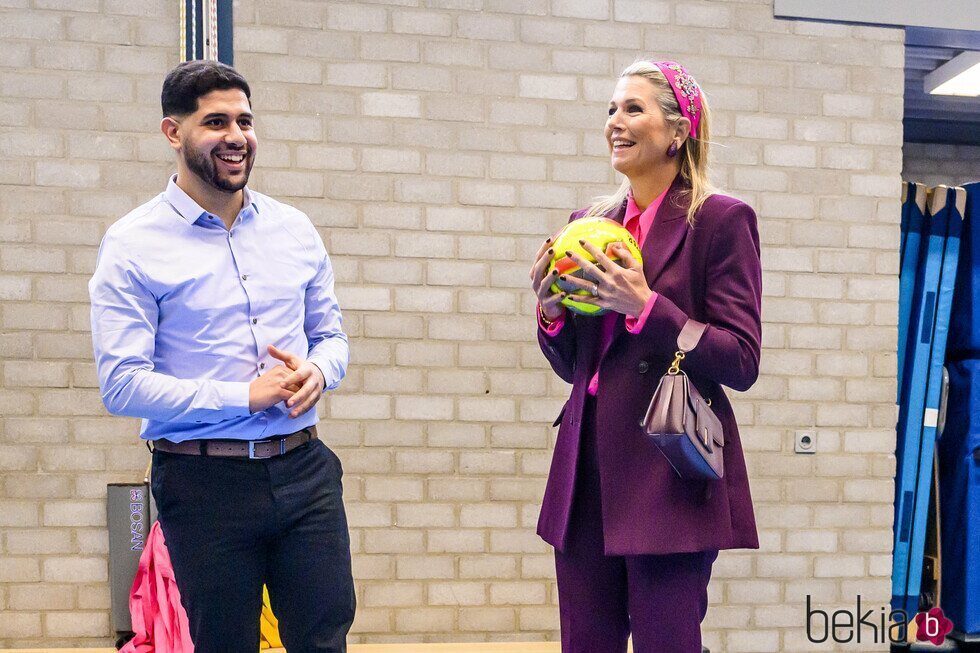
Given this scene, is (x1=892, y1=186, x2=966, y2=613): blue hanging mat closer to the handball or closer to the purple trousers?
the purple trousers

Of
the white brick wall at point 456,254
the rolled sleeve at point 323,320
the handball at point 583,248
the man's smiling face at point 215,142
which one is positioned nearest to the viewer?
the handball at point 583,248

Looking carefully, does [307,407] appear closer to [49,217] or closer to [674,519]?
[674,519]

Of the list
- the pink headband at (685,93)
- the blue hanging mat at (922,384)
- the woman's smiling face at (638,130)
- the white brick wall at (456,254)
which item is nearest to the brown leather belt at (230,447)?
the woman's smiling face at (638,130)

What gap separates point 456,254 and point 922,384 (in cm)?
236

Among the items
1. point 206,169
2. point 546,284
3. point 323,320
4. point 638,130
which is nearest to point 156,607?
point 323,320

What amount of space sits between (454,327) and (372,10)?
137 cm

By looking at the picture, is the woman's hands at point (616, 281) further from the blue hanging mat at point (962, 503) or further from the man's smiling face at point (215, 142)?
the blue hanging mat at point (962, 503)

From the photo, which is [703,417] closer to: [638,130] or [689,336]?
[689,336]

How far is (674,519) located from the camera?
1721 millimetres

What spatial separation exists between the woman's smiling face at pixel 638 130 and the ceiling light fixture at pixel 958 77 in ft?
10.6

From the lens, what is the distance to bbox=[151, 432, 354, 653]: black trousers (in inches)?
76.5

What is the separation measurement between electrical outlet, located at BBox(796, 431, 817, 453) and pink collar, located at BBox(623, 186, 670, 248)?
2.36 meters

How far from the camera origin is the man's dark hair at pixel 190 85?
2006 millimetres

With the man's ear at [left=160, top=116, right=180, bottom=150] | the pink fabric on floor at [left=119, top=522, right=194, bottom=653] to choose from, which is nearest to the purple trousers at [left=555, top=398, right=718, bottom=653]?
the man's ear at [left=160, top=116, right=180, bottom=150]
